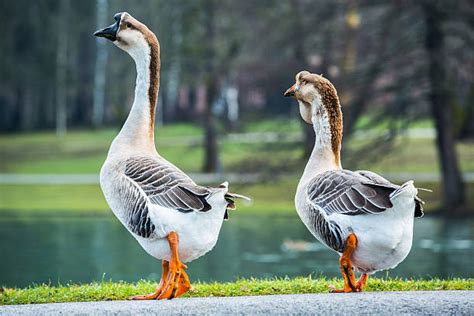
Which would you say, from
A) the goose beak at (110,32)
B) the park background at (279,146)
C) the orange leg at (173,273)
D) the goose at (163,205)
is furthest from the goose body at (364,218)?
the park background at (279,146)

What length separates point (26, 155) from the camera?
156ft

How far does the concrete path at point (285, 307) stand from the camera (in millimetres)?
6445

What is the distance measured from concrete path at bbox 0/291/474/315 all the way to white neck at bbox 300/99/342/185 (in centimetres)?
125

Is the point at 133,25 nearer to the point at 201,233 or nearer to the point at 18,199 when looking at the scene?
the point at 201,233

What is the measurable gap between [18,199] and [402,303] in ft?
88.9

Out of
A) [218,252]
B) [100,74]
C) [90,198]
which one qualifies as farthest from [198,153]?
[218,252]

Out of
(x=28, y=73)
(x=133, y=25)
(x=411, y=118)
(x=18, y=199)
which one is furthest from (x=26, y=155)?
(x=133, y=25)

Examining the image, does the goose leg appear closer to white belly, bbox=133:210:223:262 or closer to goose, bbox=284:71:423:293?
goose, bbox=284:71:423:293

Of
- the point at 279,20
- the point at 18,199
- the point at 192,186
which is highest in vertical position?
the point at 279,20

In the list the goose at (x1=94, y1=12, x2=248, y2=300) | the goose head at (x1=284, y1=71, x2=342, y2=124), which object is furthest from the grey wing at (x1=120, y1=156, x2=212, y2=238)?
the goose head at (x1=284, y1=71, x2=342, y2=124)

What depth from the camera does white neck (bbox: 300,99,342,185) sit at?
7.59m

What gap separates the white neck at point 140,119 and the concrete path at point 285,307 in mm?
1488

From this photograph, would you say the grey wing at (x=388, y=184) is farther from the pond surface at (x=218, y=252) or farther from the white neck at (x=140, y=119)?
the pond surface at (x=218, y=252)

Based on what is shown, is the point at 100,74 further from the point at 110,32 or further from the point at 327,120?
the point at 327,120
